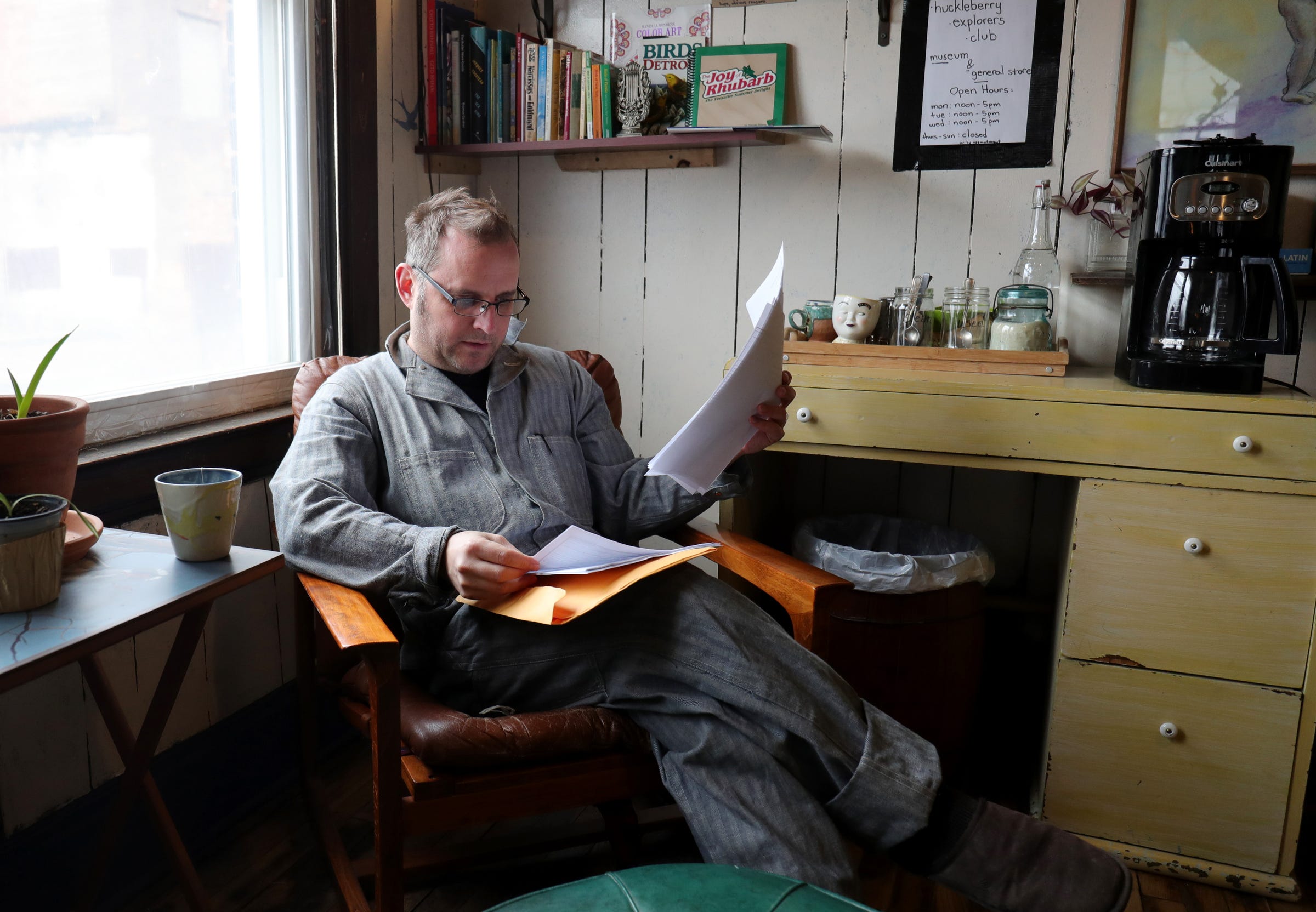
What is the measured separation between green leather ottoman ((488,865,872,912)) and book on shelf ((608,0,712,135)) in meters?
1.71

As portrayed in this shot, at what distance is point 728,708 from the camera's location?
1.32m

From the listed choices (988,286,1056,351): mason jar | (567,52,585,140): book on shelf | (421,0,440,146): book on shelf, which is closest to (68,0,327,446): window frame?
(421,0,440,146): book on shelf

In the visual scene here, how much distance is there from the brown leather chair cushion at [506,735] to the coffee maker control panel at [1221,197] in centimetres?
130

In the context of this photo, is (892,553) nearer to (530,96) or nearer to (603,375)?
(603,375)

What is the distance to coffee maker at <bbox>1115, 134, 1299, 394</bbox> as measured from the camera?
1616 mm

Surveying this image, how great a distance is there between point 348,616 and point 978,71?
1.74 m

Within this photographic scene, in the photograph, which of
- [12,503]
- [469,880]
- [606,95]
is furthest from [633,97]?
[469,880]

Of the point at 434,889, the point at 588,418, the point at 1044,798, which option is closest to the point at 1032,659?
the point at 1044,798

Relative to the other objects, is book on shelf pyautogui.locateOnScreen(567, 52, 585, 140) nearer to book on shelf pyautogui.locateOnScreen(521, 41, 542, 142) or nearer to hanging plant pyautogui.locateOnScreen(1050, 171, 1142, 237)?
book on shelf pyautogui.locateOnScreen(521, 41, 542, 142)

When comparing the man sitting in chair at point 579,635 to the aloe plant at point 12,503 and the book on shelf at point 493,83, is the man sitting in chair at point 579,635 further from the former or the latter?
the book on shelf at point 493,83

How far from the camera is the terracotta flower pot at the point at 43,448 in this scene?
113cm

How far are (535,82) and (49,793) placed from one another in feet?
5.71

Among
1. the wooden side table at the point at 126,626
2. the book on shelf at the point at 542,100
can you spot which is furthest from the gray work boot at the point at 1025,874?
the book on shelf at the point at 542,100

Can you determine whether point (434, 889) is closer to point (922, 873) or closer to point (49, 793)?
point (49, 793)
